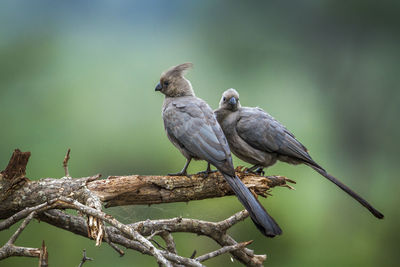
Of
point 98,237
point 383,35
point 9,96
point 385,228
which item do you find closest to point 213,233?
point 98,237

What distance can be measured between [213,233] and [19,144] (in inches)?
107

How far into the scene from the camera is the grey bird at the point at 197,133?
261 cm

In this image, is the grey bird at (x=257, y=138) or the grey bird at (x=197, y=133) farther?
the grey bird at (x=257, y=138)

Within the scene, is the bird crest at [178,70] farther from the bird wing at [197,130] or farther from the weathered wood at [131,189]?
the weathered wood at [131,189]

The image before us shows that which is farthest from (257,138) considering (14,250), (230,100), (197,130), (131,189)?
(14,250)

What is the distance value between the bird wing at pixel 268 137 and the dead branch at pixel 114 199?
0.67m

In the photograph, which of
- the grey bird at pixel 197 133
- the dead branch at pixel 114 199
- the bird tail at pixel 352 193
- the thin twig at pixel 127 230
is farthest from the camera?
the bird tail at pixel 352 193

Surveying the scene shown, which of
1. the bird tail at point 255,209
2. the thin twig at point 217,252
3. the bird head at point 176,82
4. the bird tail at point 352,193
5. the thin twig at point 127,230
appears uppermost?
the bird head at point 176,82

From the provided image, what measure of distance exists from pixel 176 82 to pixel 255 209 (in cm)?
141

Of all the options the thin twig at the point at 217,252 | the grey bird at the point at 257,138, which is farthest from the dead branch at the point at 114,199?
the grey bird at the point at 257,138

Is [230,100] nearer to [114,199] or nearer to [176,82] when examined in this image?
[176,82]

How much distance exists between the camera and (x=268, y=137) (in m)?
3.68

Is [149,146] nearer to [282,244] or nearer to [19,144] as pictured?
[19,144]

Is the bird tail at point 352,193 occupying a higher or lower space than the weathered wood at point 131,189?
lower
